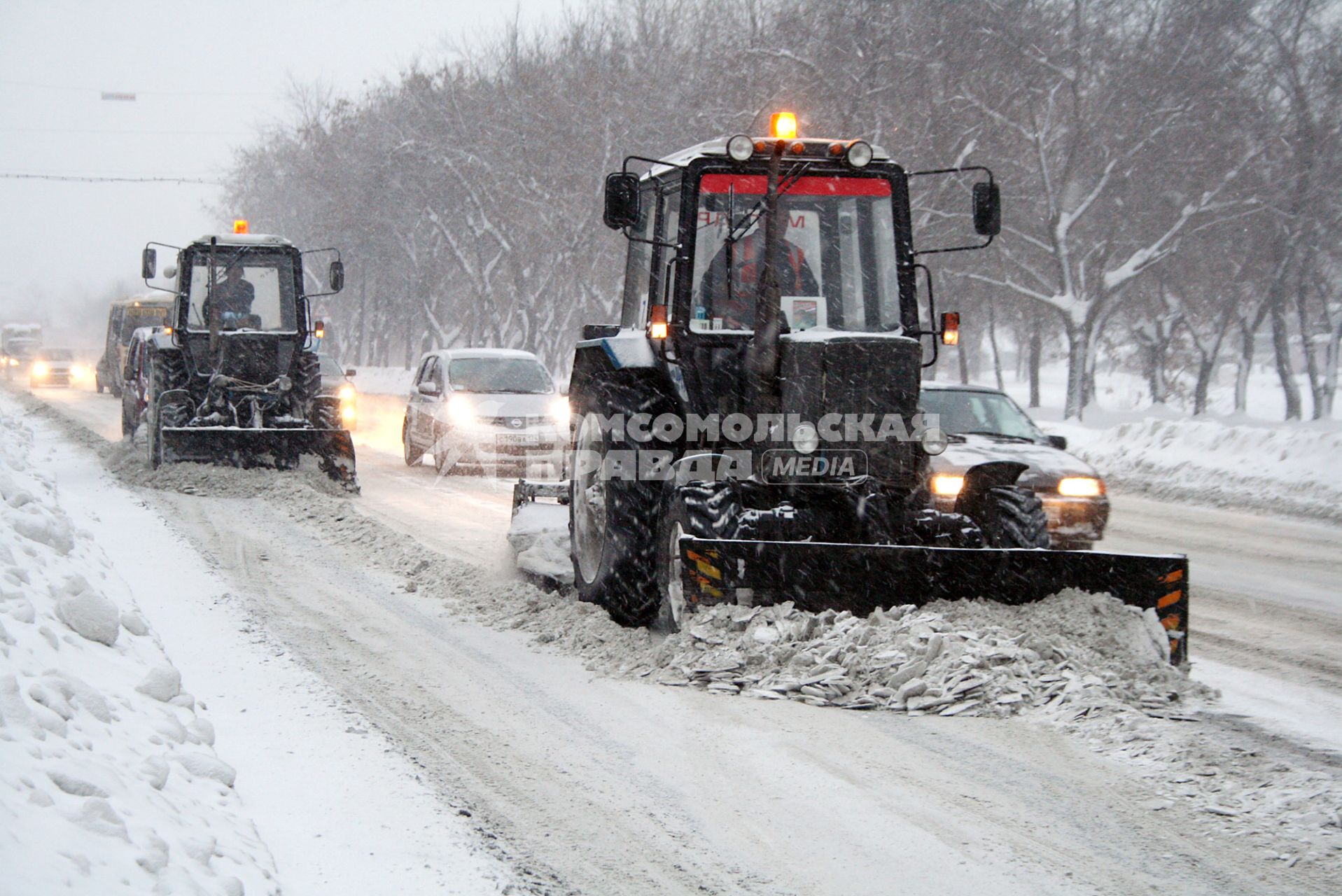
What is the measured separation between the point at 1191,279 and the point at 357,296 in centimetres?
4130

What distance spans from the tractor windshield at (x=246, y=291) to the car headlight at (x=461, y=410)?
7.33 feet

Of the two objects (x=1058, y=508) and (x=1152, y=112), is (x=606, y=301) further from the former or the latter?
(x=1058, y=508)

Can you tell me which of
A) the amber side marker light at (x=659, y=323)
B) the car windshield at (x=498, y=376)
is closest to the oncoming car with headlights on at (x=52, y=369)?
the car windshield at (x=498, y=376)

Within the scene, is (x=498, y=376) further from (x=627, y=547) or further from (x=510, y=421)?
(x=627, y=547)

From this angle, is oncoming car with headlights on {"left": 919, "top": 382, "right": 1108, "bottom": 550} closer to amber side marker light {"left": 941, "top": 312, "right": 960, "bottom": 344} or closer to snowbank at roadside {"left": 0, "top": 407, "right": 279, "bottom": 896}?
amber side marker light {"left": 941, "top": 312, "right": 960, "bottom": 344}

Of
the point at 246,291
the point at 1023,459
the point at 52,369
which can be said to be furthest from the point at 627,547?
the point at 52,369

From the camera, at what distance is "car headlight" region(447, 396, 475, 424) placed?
1631 centimetres

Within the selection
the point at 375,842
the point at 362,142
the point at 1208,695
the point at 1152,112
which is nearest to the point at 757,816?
the point at 375,842

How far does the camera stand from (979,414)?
11.8 meters

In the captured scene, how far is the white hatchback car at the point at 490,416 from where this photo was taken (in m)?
16.2

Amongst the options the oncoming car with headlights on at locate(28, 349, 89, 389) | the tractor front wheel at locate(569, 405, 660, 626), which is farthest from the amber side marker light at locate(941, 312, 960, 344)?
the oncoming car with headlights on at locate(28, 349, 89, 389)

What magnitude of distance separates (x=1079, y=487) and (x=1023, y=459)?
516 millimetres

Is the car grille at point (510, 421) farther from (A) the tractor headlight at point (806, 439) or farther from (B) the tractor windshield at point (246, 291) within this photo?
(A) the tractor headlight at point (806, 439)

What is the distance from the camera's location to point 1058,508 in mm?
10539
